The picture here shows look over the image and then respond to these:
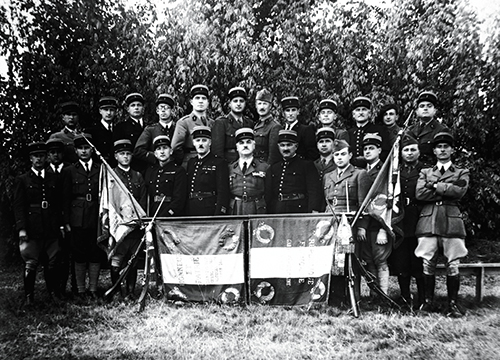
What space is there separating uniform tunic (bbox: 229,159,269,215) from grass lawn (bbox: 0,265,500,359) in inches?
47.3

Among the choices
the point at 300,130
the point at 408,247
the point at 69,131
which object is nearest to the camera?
the point at 408,247

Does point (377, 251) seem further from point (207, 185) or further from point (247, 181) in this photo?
point (207, 185)

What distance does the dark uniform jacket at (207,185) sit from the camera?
5617mm

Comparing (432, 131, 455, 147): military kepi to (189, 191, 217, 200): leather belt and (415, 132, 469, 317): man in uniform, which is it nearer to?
(415, 132, 469, 317): man in uniform

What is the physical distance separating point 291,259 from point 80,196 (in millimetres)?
2841

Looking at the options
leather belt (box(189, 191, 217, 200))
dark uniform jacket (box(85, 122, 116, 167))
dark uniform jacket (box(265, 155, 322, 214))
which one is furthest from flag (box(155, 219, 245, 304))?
dark uniform jacket (box(85, 122, 116, 167))

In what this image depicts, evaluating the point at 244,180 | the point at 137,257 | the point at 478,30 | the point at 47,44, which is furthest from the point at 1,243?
the point at 478,30

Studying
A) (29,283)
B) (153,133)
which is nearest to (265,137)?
(153,133)

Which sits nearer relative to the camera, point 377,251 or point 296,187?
point 377,251

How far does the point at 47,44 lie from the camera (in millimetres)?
7734

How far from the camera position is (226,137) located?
6.26m

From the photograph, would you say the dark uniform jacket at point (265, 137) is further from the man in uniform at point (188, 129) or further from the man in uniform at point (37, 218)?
the man in uniform at point (37, 218)

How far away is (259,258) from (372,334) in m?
1.46

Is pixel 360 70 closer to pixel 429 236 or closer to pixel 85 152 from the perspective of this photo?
pixel 429 236
